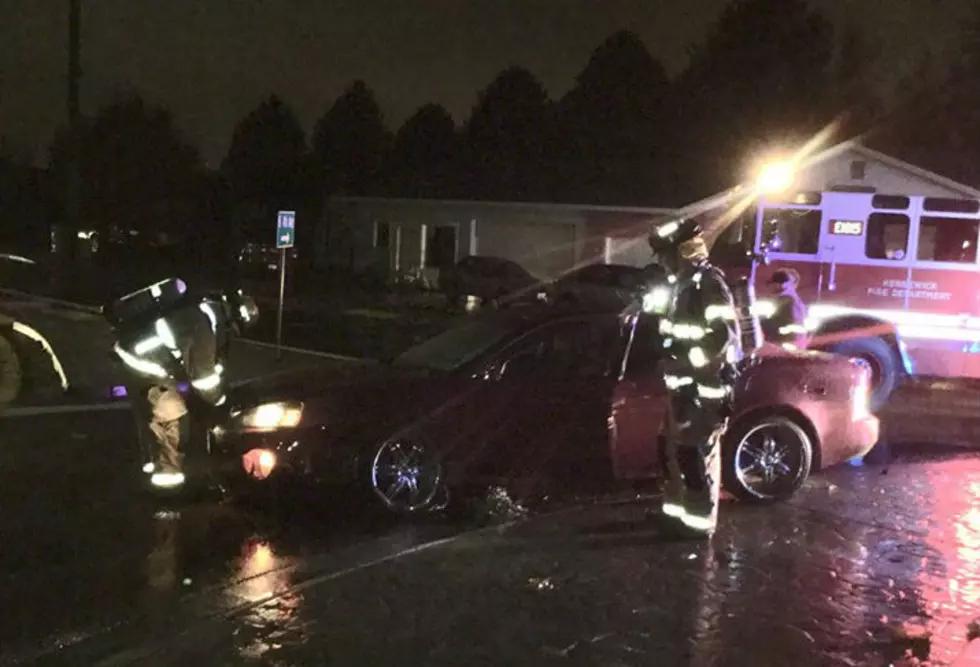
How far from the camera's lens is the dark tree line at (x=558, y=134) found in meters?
41.8

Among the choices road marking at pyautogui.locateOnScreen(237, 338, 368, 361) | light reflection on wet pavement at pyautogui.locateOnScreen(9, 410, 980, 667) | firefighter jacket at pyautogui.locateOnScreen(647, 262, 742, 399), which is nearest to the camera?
light reflection on wet pavement at pyautogui.locateOnScreen(9, 410, 980, 667)

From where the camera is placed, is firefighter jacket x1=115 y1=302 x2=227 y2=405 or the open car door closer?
firefighter jacket x1=115 y1=302 x2=227 y2=405

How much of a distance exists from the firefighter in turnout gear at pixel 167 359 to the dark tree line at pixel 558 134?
31.5 metres

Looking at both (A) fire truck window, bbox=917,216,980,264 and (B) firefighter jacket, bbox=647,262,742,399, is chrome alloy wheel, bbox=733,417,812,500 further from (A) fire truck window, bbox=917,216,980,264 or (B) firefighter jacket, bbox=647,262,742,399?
(A) fire truck window, bbox=917,216,980,264

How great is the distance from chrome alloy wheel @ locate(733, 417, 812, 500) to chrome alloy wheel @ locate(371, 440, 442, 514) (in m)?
2.20

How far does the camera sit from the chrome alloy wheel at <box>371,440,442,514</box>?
285 inches

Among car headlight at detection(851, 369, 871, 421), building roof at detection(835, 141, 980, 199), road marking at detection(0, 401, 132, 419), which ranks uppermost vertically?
building roof at detection(835, 141, 980, 199)

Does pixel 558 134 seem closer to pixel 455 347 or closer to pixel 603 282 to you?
pixel 603 282

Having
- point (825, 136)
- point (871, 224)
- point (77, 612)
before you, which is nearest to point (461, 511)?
point (77, 612)

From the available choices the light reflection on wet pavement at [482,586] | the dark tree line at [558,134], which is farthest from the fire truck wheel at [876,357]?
the dark tree line at [558,134]

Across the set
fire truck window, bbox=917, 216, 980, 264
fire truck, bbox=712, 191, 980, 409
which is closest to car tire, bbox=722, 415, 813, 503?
fire truck, bbox=712, 191, 980, 409

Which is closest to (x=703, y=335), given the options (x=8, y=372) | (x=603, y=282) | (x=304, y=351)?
(x=8, y=372)

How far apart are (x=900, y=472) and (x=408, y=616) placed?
17.2 feet

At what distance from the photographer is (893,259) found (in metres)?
13.9
